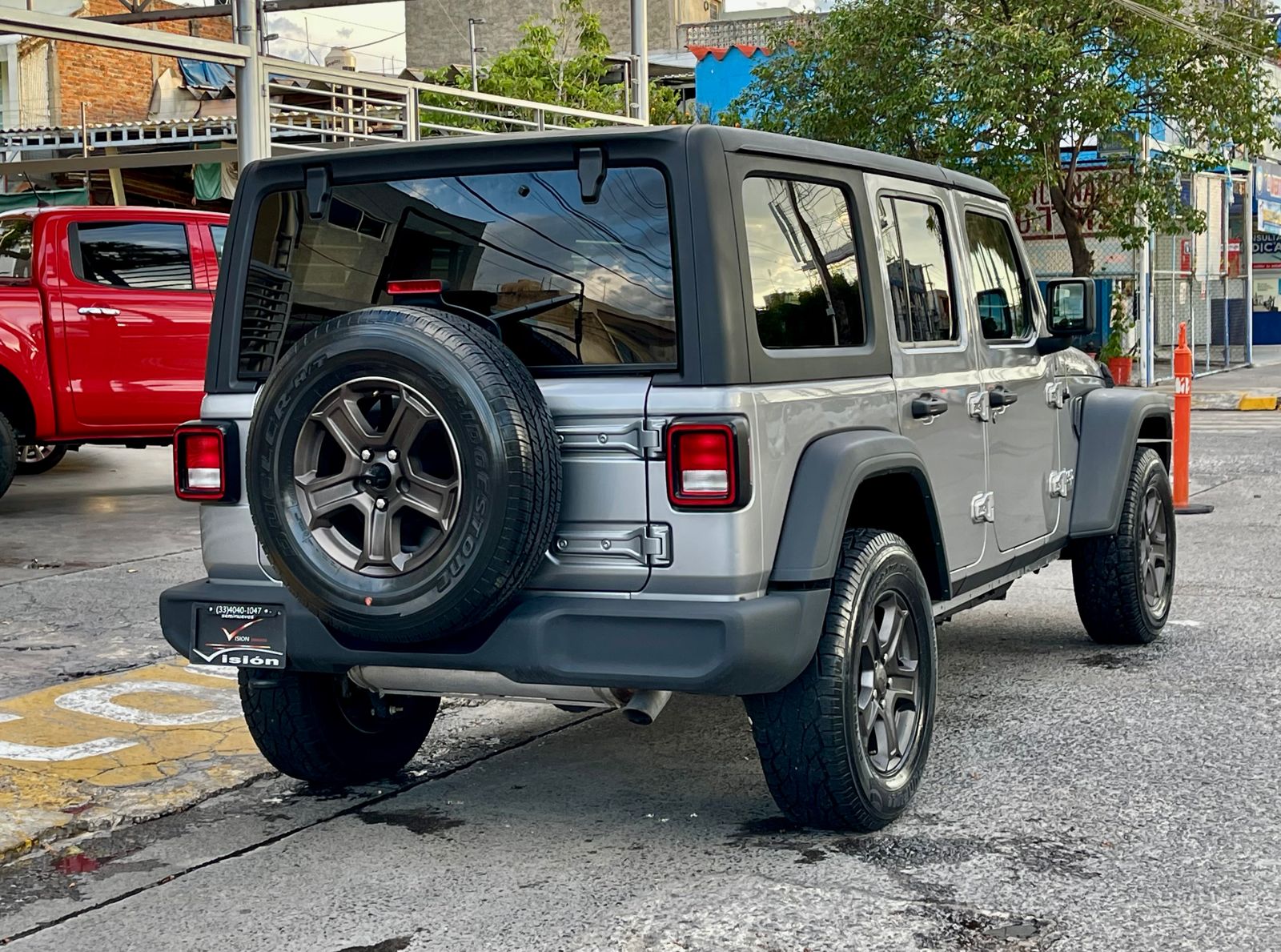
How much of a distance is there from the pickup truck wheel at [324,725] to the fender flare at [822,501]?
1.51 metres

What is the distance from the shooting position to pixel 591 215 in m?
4.44

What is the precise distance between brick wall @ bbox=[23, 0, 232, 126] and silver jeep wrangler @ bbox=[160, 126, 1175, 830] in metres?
26.4

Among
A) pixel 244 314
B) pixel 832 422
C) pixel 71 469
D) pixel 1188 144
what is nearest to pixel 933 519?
pixel 832 422

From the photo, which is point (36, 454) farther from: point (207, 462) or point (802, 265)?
point (802, 265)

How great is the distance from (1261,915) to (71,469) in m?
13.0

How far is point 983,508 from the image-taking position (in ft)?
18.9

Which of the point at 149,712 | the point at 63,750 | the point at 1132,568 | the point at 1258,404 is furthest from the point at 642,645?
the point at 1258,404

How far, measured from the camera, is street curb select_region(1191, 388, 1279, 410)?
75.6 ft

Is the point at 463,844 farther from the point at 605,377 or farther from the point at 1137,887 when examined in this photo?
the point at 1137,887

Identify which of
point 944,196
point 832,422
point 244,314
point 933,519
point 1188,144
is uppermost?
point 1188,144

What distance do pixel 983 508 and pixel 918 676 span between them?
100cm

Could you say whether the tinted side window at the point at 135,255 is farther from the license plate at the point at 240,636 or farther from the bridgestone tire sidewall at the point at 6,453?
the license plate at the point at 240,636

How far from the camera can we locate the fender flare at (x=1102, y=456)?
6840 millimetres

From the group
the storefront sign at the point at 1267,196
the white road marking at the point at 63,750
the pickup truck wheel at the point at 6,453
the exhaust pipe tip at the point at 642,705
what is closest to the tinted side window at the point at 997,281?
the exhaust pipe tip at the point at 642,705
